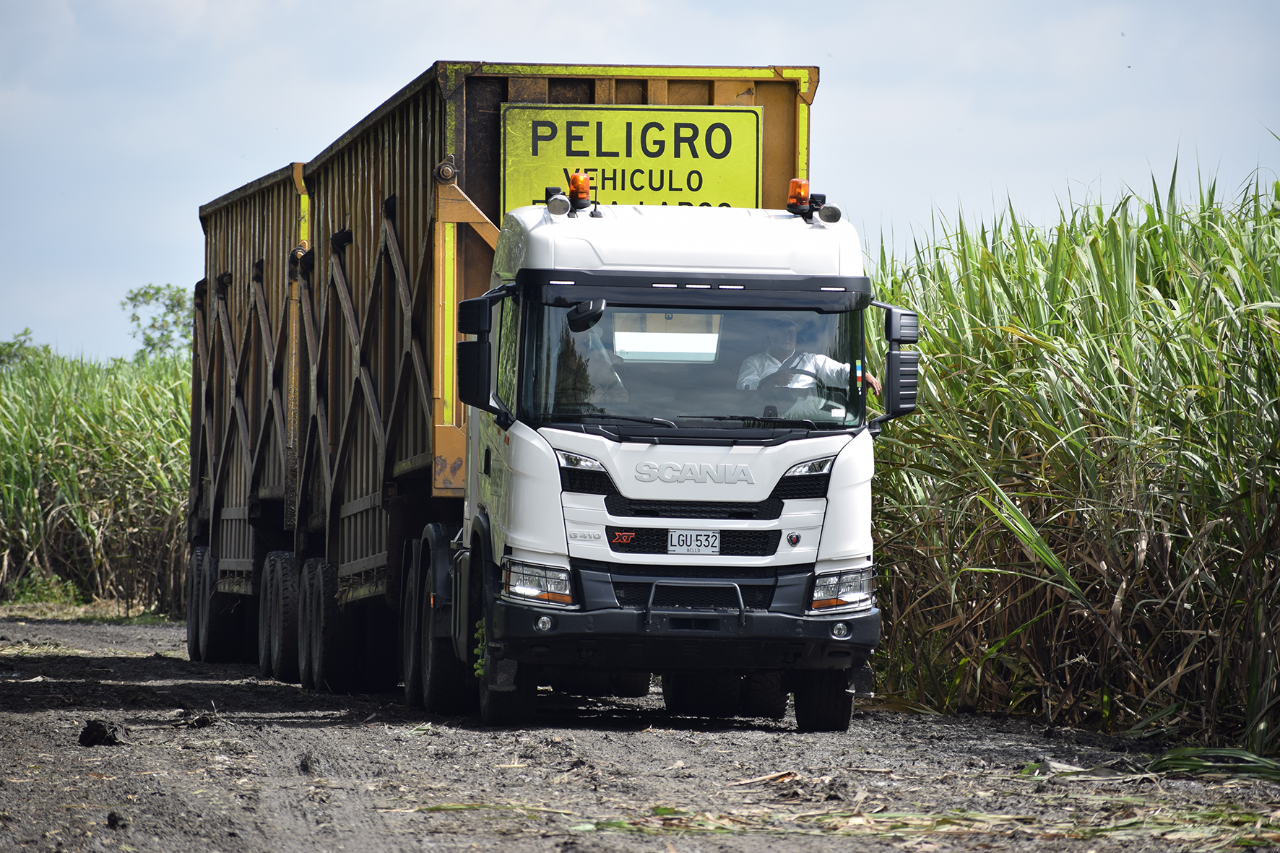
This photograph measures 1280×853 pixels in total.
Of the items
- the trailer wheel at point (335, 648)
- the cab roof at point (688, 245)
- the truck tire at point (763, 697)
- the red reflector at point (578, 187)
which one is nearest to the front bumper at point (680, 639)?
the truck tire at point (763, 697)

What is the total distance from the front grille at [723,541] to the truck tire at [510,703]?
1.04m

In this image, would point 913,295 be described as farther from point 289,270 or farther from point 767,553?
point 289,270

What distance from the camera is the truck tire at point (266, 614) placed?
46.3 feet

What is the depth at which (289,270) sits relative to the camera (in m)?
13.9

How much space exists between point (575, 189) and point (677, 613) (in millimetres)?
2225

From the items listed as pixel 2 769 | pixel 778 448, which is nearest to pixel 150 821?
pixel 2 769

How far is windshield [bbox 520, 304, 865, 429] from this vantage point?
827 centimetres

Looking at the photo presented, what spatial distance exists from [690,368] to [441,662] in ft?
8.17

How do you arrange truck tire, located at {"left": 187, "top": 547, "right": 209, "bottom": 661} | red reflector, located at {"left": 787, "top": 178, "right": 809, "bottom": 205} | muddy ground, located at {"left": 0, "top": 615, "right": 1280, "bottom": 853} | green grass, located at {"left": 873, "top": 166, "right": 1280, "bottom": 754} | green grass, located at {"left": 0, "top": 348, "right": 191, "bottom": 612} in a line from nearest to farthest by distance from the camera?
muddy ground, located at {"left": 0, "top": 615, "right": 1280, "bottom": 853} < green grass, located at {"left": 873, "top": 166, "right": 1280, "bottom": 754} < red reflector, located at {"left": 787, "top": 178, "right": 809, "bottom": 205} < truck tire, located at {"left": 187, "top": 547, "right": 209, "bottom": 661} < green grass, located at {"left": 0, "top": 348, "right": 191, "bottom": 612}

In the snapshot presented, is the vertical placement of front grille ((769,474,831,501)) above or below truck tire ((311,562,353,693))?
above

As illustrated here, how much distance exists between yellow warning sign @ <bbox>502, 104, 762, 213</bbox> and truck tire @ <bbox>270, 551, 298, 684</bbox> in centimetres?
501

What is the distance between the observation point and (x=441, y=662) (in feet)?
31.6

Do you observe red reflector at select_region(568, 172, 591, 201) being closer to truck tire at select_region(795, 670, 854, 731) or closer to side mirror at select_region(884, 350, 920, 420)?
side mirror at select_region(884, 350, 920, 420)

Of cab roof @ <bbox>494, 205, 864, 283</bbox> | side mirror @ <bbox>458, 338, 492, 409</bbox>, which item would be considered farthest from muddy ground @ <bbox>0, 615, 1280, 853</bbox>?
cab roof @ <bbox>494, 205, 864, 283</bbox>
